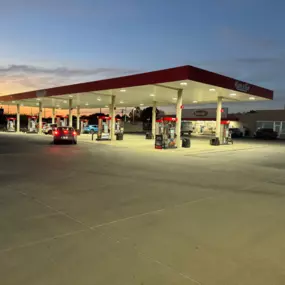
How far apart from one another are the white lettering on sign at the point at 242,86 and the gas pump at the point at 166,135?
5289 mm

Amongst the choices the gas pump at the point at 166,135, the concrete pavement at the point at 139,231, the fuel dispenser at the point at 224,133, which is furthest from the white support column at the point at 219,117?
the concrete pavement at the point at 139,231

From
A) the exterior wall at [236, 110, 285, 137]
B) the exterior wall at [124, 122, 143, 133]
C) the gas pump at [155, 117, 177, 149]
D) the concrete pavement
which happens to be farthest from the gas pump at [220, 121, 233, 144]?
the exterior wall at [124, 122, 143, 133]

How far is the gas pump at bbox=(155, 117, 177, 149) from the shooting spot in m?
21.8

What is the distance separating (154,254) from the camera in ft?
13.0

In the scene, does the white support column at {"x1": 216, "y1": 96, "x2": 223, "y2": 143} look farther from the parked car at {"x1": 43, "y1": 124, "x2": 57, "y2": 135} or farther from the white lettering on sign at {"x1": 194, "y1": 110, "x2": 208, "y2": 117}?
the white lettering on sign at {"x1": 194, "y1": 110, "x2": 208, "y2": 117}

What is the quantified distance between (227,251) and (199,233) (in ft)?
2.40

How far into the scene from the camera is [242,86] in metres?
22.8

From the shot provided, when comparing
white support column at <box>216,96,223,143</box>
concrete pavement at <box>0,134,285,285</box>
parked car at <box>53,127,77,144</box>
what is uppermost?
white support column at <box>216,96,223,143</box>

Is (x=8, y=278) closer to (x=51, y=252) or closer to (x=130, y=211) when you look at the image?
(x=51, y=252)

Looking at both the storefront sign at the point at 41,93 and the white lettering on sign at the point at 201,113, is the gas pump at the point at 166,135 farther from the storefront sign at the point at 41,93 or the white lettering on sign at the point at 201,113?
the white lettering on sign at the point at 201,113

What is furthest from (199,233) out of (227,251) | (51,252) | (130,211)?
(51,252)

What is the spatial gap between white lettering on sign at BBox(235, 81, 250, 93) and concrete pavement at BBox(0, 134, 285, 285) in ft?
47.9

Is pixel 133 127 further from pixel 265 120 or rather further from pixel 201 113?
pixel 265 120

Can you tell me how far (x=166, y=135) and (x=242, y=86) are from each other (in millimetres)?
7107
